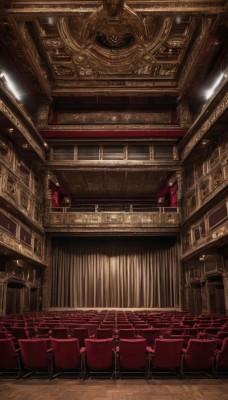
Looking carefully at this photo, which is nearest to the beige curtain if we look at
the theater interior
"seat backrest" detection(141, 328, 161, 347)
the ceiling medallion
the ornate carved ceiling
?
the theater interior

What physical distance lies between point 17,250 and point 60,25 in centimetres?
884

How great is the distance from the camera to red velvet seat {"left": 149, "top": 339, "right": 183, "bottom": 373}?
15.5ft

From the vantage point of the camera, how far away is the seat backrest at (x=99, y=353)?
473 cm

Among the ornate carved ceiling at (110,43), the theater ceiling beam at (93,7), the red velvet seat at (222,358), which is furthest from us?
the ornate carved ceiling at (110,43)

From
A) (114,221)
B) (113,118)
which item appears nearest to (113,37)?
(113,118)

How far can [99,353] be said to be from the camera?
4.78 m

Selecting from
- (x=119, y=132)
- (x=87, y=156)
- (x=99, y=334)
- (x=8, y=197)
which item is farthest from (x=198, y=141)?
(x=99, y=334)

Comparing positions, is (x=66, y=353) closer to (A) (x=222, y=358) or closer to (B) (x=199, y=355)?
(B) (x=199, y=355)

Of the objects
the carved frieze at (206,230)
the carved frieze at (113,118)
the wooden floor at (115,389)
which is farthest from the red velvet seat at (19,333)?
the carved frieze at (113,118)

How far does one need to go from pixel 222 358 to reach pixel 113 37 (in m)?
13.4

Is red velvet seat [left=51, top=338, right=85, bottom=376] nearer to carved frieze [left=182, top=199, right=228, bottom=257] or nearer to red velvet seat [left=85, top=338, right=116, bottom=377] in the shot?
red velvet seat [left=85, top=338, right=116, bottom=377]

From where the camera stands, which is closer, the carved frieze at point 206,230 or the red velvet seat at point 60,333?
the red velvet seat at point 60,333

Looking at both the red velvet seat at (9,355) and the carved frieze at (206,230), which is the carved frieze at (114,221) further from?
the red velvet seat at (9,355)

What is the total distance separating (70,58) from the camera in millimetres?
15633
